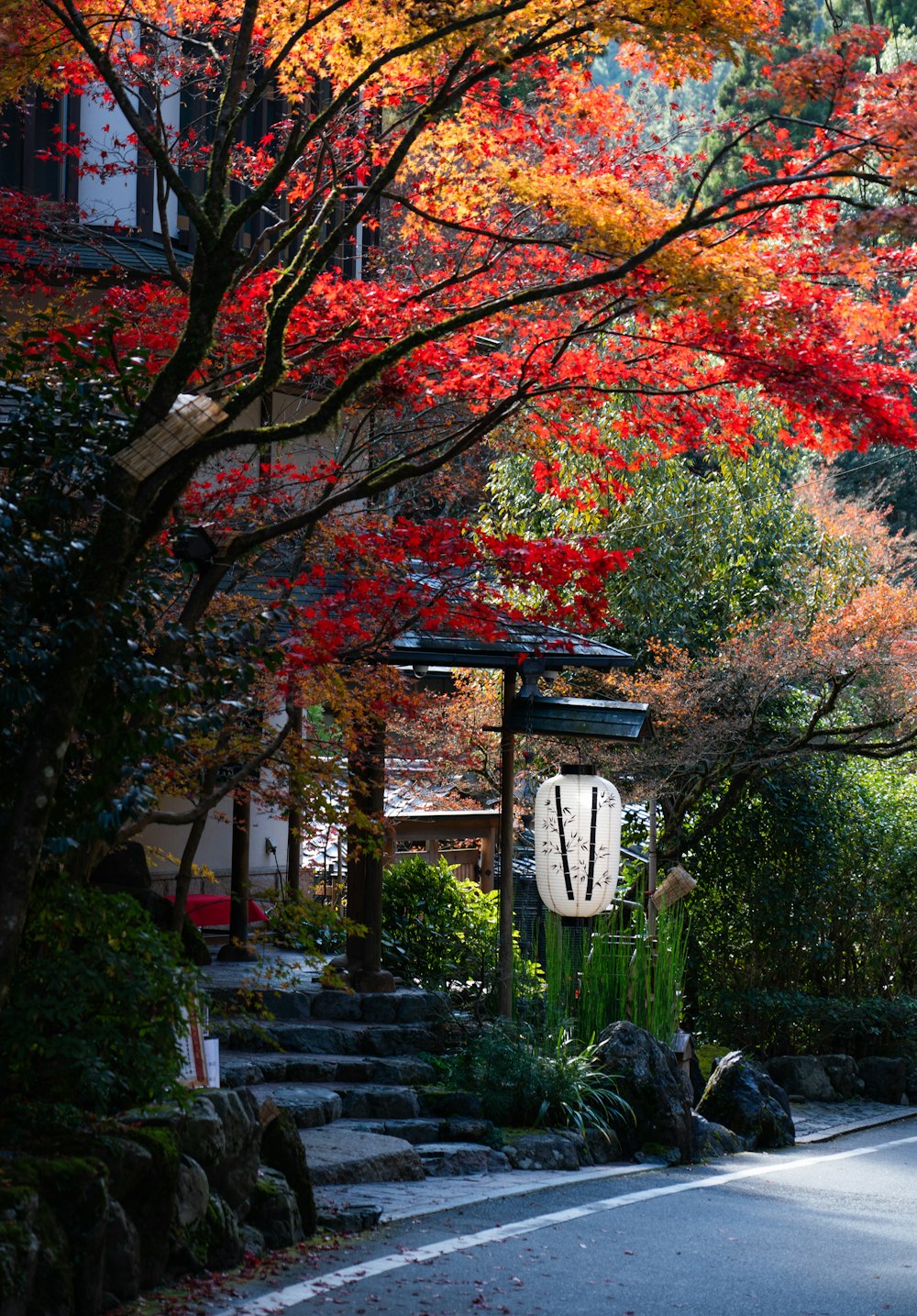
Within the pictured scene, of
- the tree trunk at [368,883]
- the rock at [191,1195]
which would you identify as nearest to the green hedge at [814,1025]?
the tree trunk at [368,883]

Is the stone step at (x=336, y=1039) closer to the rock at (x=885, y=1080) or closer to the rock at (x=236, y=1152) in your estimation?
the rock at (x=236, y=1152)

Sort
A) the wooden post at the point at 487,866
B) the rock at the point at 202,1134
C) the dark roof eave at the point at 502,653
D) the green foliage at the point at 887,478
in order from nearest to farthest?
the rock at the point at 202,1134, the dark roof eave at the point at 502,653, the wooden post at the point at 487,866, the green foliage at the point at 887,478

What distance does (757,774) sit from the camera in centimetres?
1500

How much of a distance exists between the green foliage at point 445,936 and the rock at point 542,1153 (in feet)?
7.81

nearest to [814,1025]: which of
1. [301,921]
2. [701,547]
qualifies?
[701,547]

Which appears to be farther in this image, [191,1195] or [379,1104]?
[379,1104]

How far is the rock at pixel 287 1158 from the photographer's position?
21.3 ft

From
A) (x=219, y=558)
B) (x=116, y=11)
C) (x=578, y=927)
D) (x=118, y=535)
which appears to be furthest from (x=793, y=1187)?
(x=116, y=11)

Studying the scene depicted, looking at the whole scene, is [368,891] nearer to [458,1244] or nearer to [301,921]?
[301,921]

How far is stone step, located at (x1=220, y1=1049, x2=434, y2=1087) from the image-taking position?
8930 mm

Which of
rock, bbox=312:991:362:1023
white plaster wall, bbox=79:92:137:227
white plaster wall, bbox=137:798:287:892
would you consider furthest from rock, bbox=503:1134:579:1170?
white plaster wall, bbox=79:92:137:227

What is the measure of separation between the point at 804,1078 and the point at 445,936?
4280mm

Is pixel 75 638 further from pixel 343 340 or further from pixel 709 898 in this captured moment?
pixel 709 898

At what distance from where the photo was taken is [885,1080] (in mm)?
14352
